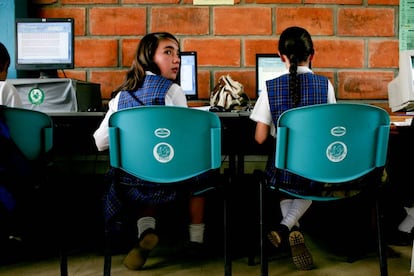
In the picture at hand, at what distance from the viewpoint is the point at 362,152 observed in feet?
4.97

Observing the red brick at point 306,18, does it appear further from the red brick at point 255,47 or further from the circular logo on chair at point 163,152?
the circular logo on chair at point 163,152

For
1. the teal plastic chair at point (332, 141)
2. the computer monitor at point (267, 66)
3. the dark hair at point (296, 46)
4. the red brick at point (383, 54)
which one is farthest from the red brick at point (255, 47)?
the teal plastic chair at point (332, 141)

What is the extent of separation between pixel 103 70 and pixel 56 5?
1.54ft

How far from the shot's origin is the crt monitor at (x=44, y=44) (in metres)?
2.41

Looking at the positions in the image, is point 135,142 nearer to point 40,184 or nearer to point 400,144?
point 40,184

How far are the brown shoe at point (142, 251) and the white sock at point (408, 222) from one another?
123 cm

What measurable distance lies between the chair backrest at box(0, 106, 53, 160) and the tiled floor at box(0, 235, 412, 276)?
52cm

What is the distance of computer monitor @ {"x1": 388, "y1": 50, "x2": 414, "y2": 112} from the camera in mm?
2357

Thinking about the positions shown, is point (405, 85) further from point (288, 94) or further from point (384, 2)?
point (288, 94)

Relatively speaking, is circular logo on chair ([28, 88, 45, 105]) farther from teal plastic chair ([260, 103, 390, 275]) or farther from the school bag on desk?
teal plastic chair ([260, 103, 390, 275])

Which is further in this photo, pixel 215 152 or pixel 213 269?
pixel 213 269

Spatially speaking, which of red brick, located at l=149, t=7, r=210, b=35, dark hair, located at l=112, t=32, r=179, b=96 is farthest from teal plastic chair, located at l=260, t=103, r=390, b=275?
red brick, located at l=149, t=7, r=210, b=35

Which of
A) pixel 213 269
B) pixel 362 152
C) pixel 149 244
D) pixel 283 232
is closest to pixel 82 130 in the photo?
pixel 149 244

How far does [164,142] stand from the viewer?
147 centimetres
